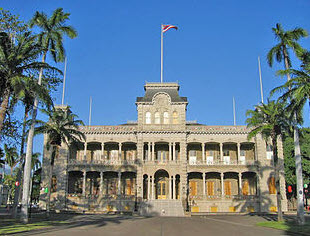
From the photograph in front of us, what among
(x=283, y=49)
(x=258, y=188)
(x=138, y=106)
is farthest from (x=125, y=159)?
(x=283, y=49)

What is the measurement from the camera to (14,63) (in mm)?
22016

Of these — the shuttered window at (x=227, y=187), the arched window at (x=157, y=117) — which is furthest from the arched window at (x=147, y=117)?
the shuttered window at (x=227, y=187)

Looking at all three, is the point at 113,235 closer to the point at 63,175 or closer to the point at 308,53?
the point at 308,53

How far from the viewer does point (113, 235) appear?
18.9 m

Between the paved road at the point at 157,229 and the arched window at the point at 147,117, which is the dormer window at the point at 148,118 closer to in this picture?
the arched window at the point at 147,117

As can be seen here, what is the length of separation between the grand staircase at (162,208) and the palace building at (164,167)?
4.84 feet

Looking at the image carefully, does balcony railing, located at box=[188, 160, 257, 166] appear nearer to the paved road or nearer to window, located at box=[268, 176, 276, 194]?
window, located at box=[268, 176, 276, 194]

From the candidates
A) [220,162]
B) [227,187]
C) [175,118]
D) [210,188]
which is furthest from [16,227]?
[227,187]

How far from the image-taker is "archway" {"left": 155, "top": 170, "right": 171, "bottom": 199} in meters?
45.4

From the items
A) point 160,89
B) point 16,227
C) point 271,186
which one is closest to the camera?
point 16,227

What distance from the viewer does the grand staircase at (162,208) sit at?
3944 centimetres

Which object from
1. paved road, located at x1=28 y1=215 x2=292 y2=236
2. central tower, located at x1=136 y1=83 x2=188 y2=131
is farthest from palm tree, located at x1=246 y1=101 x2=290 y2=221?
central tower, located at x1=136 y1=83 x2=188 y2=131

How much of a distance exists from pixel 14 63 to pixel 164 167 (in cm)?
2670

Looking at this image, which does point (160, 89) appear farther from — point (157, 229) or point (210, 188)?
point (157, 229)
